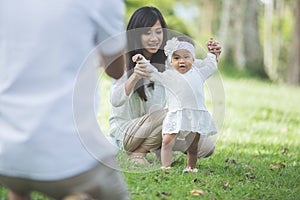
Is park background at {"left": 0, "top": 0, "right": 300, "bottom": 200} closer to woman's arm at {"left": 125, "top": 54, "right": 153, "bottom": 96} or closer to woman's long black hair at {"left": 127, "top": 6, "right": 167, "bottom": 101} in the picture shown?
woman's long black hair at {"left": 127, "top": 6, "right": 167, "bottom": 101}

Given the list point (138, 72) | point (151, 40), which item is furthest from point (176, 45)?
point (138, 72)

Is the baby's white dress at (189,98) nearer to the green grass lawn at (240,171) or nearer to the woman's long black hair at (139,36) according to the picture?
the woman's long black hair at (139,36)

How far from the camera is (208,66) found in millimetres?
3729

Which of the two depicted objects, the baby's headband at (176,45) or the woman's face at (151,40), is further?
the woman's face at (151,40)

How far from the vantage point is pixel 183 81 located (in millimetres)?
3699

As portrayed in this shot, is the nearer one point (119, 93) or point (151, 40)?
point (119, 93)

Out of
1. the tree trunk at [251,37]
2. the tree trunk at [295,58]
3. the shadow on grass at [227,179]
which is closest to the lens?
the shadow on grass at [227,179]

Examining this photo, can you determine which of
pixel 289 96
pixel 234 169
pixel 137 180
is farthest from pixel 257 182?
pixel 289 96

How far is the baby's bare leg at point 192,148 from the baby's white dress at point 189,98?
0.06 meters

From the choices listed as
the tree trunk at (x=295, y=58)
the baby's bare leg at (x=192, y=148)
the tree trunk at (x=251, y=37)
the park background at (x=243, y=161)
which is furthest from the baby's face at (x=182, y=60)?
the tree trunk at (x=295, y=58)

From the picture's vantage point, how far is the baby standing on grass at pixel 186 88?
3701 mm

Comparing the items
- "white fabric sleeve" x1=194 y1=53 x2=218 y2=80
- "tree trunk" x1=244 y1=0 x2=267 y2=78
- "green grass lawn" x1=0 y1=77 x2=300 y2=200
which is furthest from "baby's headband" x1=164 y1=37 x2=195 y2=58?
"tree trunk" x1=244 y1=0 x2=267 y2=78

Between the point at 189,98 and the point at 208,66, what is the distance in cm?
23

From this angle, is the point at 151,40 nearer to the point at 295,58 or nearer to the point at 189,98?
the point at 189,98
